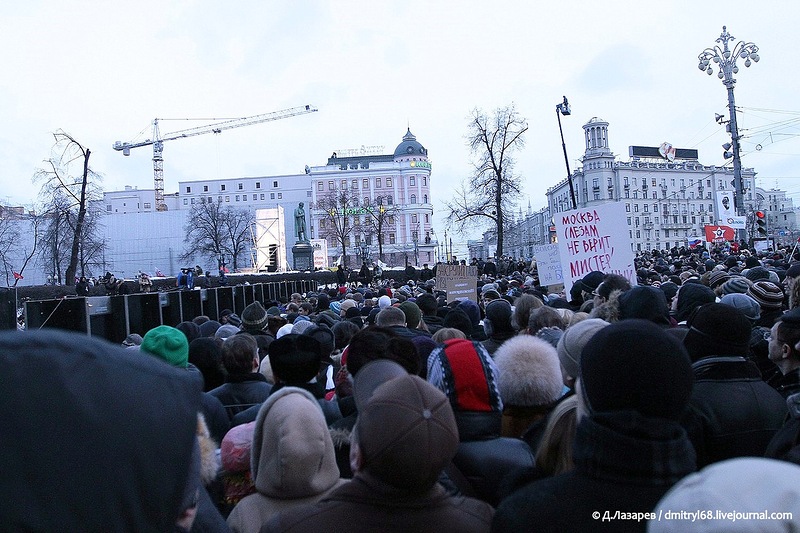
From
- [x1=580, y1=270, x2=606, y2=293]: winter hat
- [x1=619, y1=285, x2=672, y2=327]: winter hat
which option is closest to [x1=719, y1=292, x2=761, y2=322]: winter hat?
[x1=619, y1=285, x2=672, y2=327]: winter hat

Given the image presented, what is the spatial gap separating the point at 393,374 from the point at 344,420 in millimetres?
705

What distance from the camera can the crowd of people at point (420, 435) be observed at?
47.4 inches

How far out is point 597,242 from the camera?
429 inches

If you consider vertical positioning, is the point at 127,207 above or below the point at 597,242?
above

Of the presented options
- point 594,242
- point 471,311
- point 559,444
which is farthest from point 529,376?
point 594,242

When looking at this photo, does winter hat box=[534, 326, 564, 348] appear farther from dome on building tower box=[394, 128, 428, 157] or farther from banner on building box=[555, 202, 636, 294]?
dome on building tower box=[394, 128, 428, 157]

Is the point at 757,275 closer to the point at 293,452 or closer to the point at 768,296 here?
the point at 768,296

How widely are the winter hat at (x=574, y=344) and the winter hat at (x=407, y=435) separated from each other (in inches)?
60.4

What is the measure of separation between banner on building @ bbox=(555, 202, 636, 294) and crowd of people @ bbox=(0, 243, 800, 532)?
17.7ft

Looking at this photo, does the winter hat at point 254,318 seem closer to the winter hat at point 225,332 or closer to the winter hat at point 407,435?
the winter hat at point 225,332

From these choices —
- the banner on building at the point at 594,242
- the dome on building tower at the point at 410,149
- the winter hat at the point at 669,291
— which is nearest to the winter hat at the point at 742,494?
the winter hat at the point at 669,291

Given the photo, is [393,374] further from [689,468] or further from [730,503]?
[730,503]

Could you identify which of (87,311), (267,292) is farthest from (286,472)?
(267,292)

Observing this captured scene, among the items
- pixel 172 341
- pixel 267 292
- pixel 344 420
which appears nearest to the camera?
pixel 344 420
